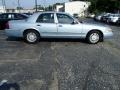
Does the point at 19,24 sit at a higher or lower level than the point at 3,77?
higher

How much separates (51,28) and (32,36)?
101cm

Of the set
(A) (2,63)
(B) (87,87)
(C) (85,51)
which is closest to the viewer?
(B) (87,87)

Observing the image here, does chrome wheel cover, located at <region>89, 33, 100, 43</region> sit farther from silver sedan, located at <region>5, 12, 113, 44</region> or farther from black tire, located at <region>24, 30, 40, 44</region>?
black tire, located at <region>24, 30, 40, 44</region>

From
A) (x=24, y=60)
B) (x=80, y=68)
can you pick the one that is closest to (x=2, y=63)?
(x=24, y=60)

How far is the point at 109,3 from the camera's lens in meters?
76.2

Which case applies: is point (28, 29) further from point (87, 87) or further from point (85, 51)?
point (87, 87)

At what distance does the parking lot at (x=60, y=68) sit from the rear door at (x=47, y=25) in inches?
61.6

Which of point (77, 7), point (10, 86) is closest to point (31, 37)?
point (10, 86)

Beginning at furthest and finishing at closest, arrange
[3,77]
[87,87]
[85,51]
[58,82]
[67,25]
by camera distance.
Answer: [67,25] < [85,51] < [3,77] < [58,82] < [87,87]

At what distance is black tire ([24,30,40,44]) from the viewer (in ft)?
44.7

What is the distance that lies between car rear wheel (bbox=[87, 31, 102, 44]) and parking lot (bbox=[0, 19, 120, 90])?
5.43 feet

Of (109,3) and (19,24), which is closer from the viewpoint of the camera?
(19,24)

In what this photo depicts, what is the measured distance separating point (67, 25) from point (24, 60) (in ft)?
14.8

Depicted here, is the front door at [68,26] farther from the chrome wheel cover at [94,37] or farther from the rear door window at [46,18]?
the chrome wheel cover at [94,37]
